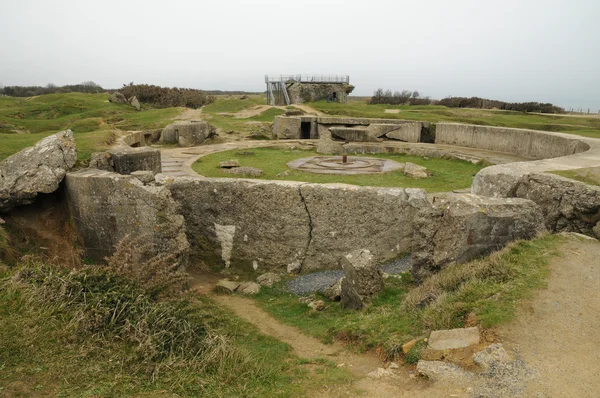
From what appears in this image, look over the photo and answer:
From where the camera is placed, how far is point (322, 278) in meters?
7.08

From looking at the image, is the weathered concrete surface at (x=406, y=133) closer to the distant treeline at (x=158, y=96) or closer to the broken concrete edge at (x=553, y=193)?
the broken concrete edge at (x=553, y=193)

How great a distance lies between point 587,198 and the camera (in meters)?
5.61

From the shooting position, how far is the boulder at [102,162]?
7992 millimetres

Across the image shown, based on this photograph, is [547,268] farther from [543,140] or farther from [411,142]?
[411,142]


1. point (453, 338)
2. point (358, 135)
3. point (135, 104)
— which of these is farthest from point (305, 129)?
point (453, 338)

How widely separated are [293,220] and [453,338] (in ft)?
13.3

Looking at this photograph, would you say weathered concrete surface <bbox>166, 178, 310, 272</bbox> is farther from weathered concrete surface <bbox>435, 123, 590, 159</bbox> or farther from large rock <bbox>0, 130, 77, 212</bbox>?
weathered concrete surface <bbox>435, 123, 590, 159</bbox>

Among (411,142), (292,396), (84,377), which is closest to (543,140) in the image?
(411,142)

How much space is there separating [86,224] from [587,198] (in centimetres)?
745

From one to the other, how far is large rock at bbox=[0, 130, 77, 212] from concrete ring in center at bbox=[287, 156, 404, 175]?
19.6ft

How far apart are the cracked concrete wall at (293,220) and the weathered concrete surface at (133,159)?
1.62m

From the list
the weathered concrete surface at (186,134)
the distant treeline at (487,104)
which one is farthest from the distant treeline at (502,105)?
the weathered concrete surface at (186,134)

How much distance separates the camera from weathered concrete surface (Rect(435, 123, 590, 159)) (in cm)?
1155

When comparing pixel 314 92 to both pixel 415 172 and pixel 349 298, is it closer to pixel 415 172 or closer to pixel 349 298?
pixel 415 172
